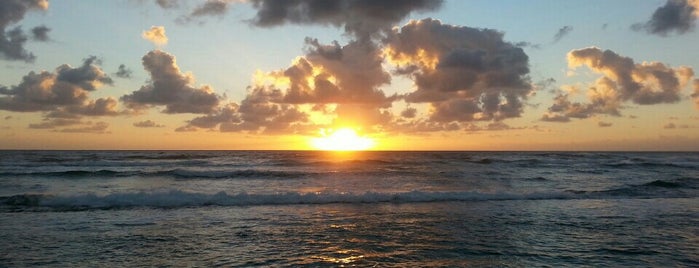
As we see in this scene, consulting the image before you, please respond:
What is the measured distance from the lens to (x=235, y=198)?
22344 millimetres

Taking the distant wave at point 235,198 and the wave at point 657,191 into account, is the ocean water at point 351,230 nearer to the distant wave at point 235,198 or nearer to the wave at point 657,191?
the distant wave at point 235,198

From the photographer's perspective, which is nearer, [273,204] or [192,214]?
[192,214]

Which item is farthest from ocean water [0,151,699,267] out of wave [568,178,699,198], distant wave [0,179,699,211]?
wave [568,178,699,198]

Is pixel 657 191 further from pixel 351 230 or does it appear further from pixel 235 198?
pixel 235 198

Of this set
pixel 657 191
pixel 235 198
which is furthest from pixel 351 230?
pixel 657 191

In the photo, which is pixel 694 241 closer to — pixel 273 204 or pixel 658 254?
pixel 658 254

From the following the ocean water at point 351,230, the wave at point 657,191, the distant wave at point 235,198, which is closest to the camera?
the ocean water at point 351,230

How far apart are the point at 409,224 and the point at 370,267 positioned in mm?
5674

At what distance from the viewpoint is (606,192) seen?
26891 millimetres

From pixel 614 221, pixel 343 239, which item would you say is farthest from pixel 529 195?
pixel 343 239

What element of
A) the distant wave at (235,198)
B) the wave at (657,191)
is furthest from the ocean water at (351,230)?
the wave at (657,191)

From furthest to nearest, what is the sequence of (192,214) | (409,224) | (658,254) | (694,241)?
(192,214) < (409,224) < (694,241) < (658,254)

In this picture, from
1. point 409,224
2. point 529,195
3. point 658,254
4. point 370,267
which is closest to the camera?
point 370,267

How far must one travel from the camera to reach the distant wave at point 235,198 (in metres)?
20.6
